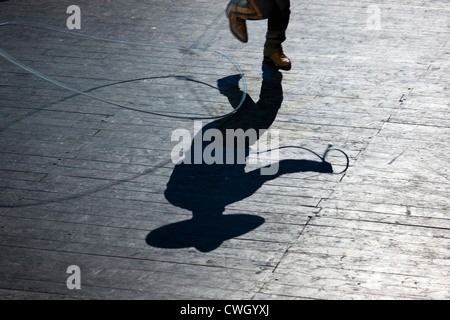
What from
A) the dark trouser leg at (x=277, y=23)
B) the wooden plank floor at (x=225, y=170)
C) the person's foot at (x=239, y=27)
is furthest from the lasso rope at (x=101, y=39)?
the dark trouser leg at (x=277, y=23)

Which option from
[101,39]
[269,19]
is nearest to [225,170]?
[269,19]

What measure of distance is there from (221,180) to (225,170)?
15 cm

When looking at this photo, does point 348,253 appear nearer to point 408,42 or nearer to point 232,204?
point 232,204

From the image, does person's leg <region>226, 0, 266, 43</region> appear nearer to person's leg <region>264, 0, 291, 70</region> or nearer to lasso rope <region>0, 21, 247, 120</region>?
person's leg <region>264, 0, 291, 70</region>

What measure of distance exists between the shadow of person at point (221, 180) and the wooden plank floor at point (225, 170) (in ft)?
0.05

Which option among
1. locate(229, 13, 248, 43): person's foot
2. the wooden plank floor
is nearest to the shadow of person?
the wooden plank floor

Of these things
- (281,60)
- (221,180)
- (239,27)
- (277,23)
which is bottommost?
(221,180)

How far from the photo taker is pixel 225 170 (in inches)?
235

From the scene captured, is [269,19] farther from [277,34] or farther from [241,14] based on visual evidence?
[241,14]

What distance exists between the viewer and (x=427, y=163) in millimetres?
5961

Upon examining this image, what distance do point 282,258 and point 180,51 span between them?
3765 millimetres

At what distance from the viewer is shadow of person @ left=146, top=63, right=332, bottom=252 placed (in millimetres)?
5215

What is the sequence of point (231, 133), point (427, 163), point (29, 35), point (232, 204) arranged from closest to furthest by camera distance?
Answer: point (232, 204)
point (427, 163)
point (231, 133)
point (29, 35)

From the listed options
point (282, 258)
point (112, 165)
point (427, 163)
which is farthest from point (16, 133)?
point (427, 163)
